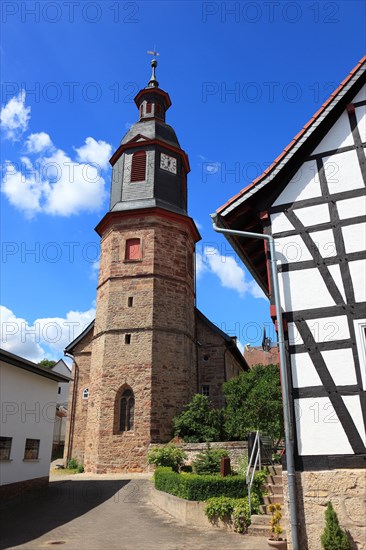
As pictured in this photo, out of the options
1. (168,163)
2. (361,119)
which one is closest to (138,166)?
(168,163)

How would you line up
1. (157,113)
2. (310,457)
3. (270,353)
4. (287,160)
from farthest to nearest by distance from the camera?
(270,353), (157,113), (287,160), (310,457)

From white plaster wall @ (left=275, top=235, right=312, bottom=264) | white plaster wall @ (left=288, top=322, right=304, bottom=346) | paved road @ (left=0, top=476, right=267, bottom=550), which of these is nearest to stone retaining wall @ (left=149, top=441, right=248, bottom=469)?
paved road @ (left=0, top=476, right=267, bottom=550)

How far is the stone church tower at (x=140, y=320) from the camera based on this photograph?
799 inches

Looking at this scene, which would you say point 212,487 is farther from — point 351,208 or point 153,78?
point 153,78

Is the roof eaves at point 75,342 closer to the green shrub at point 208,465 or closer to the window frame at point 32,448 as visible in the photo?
the window frame at point 32,448

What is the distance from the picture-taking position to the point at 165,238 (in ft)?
78.2

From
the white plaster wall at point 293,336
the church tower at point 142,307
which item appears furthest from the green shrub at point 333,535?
the church tower at point 142,307

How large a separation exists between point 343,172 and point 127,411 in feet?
50.7

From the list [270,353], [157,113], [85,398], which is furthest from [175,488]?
[270,353]

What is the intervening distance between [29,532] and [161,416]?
11.0m

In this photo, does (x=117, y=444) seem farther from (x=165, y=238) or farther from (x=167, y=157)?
(x=167, y=157)

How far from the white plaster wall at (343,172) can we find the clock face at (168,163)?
17.0 m

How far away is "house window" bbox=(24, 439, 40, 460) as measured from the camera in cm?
1481

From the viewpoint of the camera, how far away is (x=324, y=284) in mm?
8227
